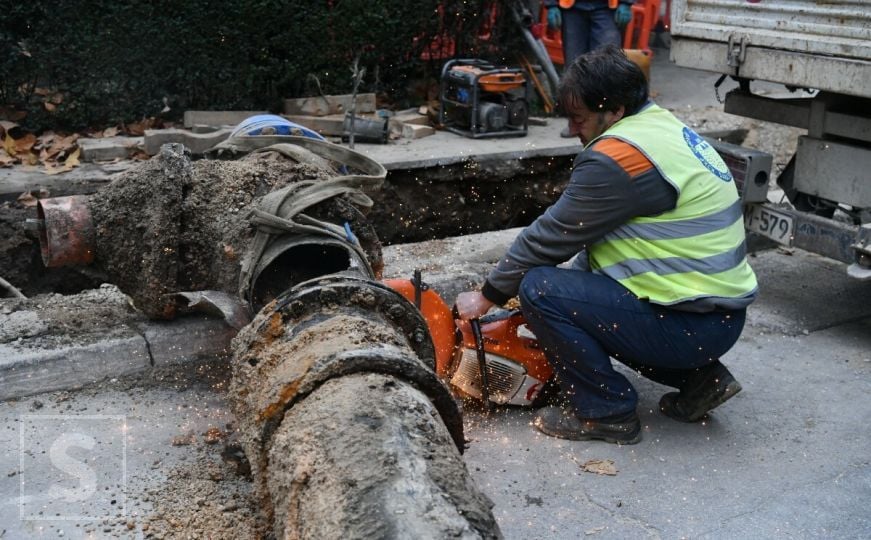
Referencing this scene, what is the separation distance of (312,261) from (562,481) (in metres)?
1.50

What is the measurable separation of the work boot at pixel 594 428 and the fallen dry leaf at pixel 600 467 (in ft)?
0.50

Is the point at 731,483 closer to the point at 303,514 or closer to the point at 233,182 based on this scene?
the point at 303,514

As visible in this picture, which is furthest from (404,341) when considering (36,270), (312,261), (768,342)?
(36,270)

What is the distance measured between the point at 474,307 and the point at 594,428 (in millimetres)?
721

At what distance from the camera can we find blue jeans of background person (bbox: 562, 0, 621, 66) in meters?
8.68

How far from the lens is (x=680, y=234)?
3.68m

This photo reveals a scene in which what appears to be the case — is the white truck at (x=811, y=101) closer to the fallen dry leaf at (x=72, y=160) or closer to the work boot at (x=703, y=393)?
the work boot at (x=703, y=393)

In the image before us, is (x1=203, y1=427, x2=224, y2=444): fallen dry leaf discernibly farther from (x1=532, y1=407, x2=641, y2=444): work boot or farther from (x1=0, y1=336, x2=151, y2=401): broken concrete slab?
(x1=532, y1=407, x2=641, y2=444): work boot

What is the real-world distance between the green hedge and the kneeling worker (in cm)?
508

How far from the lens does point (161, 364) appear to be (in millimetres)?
4293

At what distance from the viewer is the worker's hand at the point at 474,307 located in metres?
3.95

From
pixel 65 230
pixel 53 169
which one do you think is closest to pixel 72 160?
pixel 53 169

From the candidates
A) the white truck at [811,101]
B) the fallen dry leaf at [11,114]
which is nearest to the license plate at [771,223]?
the white truck at [811,101]

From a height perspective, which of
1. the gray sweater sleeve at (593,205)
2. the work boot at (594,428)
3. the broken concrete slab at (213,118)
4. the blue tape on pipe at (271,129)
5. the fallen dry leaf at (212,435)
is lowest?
the work boot at (594,428)
